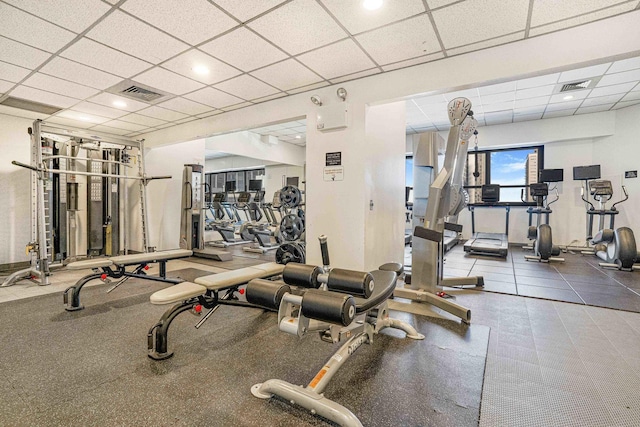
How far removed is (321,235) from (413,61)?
92.0 inches

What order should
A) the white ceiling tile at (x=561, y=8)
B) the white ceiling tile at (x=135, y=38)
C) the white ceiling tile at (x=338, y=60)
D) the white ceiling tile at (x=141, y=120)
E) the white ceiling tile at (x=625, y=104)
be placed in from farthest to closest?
the white ceiling tile at (x=625, y=104) → the white ceiling tile at (x=141, y=120) → the white ceiling tile at (x=338, y=60) → the white ceiling tile at (x=135, y=38) → the white ceiling tile at (x=561, y=8)

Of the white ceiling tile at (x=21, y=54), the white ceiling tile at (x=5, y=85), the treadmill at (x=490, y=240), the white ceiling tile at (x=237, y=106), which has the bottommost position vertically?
the treadmill at (x=490, y=240)

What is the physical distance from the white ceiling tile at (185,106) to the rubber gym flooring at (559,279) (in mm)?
4790

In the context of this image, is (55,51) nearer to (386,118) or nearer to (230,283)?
(230,283)

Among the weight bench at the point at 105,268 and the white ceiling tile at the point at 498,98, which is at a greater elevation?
the white ceiling tile at the point at 498,98

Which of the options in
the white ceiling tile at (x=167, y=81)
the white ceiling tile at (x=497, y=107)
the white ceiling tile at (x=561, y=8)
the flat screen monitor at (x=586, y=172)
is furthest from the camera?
the flat screen monitor at (x=586, y=172)

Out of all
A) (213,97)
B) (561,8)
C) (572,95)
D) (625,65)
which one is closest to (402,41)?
(561,8)

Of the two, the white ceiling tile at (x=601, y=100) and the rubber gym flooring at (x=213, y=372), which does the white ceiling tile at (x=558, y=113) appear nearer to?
the white ceiling tile at (x=601, y=100)

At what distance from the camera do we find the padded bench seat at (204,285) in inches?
82.5

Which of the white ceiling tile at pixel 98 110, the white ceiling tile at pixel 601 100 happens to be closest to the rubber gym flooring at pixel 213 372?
the white ceiling tile at pixel 98 110

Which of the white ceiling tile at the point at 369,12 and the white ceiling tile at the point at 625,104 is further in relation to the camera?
the white ceiling tile at the point at 625,104

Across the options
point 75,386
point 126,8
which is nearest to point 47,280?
point 75,386

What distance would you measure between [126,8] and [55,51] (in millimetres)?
1341

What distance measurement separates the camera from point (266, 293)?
186cm
